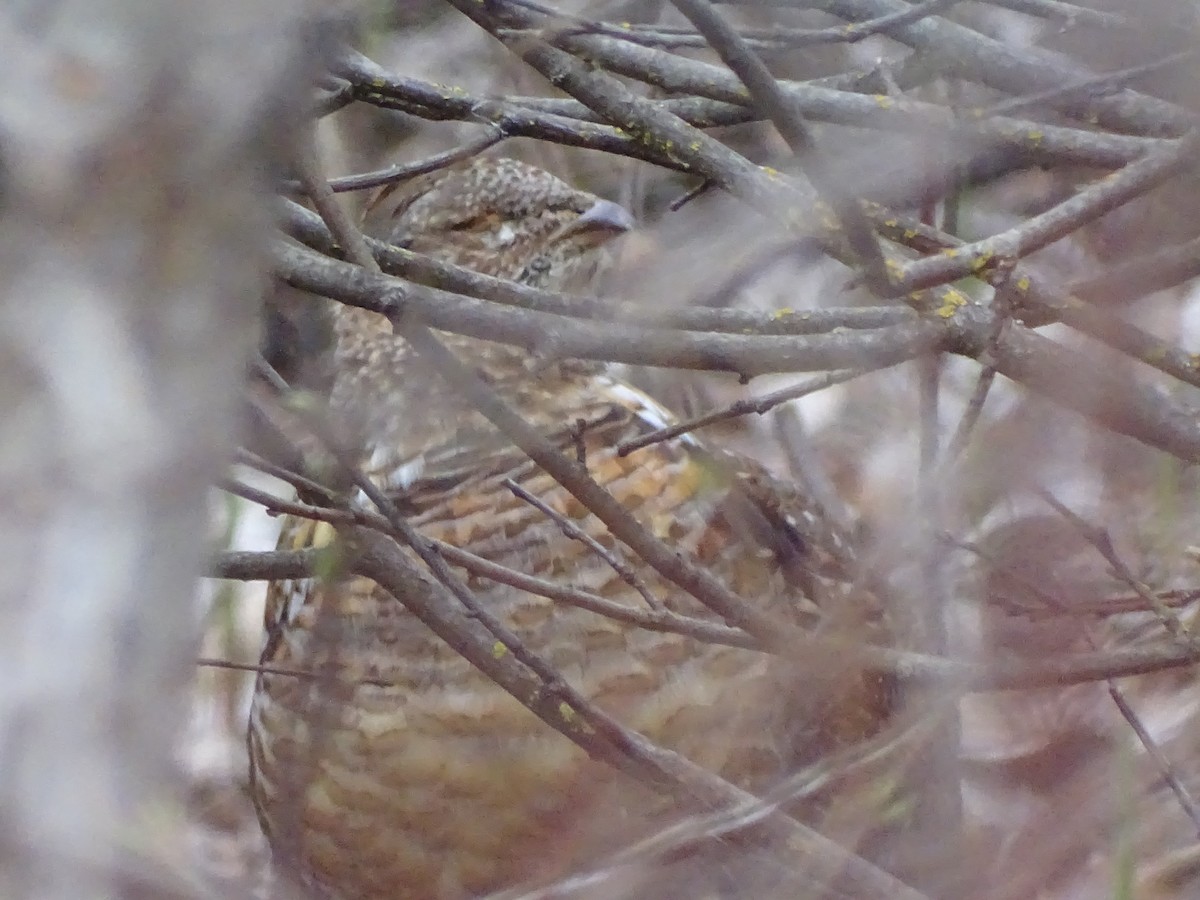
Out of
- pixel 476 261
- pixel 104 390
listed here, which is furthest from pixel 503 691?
pixel 104 390

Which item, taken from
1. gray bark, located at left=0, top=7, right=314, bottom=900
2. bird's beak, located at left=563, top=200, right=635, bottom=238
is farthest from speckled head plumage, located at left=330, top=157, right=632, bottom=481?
gray bark, located at left=0, top=7, right=314, bottom=900

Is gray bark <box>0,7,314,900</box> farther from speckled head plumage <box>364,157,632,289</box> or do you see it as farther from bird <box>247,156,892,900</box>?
speckled head plumage <box>364,157,632,289</box>

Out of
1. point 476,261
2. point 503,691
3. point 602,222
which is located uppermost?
point 476,261

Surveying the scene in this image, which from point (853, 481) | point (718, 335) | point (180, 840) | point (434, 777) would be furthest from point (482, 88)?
point (180, 840)

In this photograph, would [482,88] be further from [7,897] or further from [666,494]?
[7,897]

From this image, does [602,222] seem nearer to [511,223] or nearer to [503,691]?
[511,223]

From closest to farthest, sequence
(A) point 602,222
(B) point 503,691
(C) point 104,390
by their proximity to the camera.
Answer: (C) point 104,390 → (B) point 503,691 → (A) point 602,222

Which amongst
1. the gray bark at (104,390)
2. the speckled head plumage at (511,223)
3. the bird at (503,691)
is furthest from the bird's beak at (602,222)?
the gray bark at (104,390)

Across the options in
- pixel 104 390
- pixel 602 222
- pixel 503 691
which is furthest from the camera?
pixel 602 222

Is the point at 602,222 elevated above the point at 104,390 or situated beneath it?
elevated above
